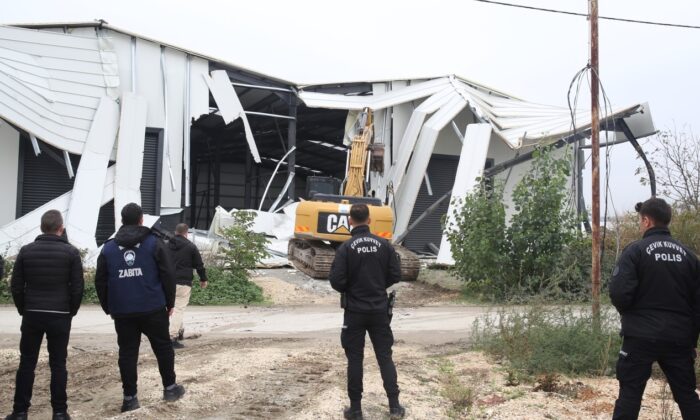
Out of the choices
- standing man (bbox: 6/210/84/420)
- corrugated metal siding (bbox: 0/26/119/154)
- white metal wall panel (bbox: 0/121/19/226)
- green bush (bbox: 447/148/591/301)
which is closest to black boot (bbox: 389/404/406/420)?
standing man (bbox: 6/210/84/420)

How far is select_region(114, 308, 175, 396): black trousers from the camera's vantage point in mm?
5988

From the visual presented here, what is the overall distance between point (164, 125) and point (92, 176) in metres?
3.34

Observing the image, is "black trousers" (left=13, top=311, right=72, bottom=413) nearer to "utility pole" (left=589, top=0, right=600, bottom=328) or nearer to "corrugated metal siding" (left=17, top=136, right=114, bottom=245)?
"utility pole" (left=589, top=0, right=600, bottom=328)

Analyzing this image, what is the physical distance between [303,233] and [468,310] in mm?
5537

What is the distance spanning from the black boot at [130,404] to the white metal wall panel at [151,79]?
18.4 m

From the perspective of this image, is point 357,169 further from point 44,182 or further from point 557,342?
point 557,342

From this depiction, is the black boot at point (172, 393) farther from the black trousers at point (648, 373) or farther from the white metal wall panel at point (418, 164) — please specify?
the white metal wall panel at point (418, 164)

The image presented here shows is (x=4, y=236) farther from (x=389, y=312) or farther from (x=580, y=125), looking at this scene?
(x=580, y=125)

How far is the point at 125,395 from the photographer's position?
6000mm

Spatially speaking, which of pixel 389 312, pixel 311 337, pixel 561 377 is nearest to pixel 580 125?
Answer: pixel 311 337

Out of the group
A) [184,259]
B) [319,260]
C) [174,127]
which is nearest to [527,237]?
[319,260]

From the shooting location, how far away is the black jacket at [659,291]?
4.96 metres

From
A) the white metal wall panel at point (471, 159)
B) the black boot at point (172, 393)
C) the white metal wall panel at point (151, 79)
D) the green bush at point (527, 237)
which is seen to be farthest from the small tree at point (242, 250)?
the black boot at point (172, 393)

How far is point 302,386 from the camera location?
23.1 ft
